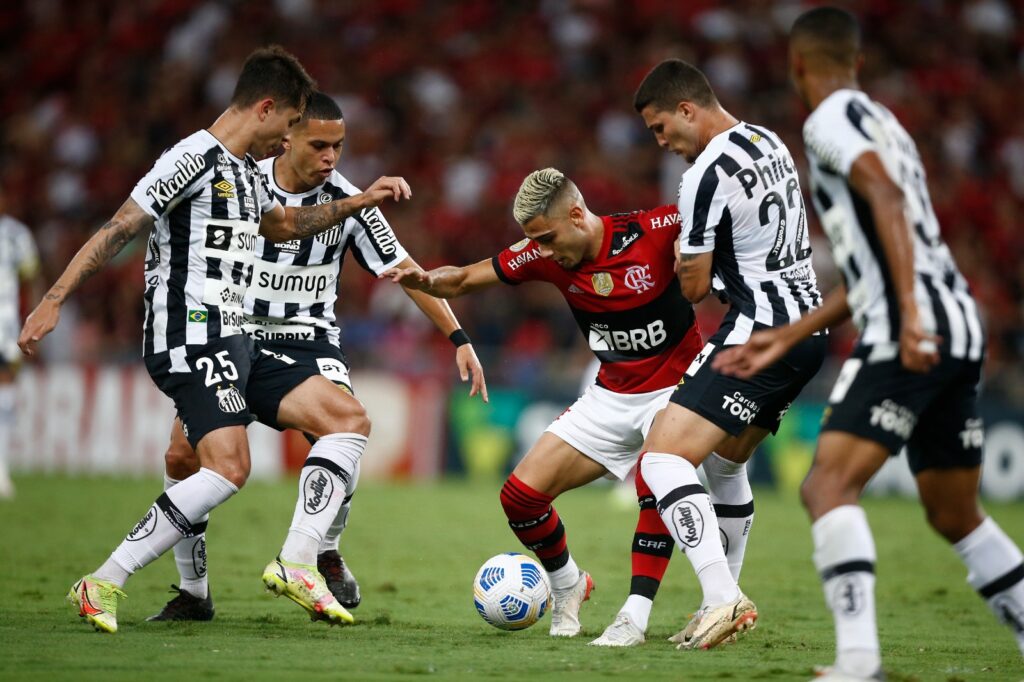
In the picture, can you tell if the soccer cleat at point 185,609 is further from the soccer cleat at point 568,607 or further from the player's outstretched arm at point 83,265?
the soccer cleat at point 568,607

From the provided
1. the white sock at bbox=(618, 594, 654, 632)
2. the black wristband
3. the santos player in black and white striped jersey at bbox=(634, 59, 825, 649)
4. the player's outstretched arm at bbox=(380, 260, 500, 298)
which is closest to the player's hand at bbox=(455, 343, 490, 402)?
the black wristband

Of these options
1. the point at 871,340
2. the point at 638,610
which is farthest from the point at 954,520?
the point at 638,610

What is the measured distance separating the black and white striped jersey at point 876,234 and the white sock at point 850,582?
665 millimetres

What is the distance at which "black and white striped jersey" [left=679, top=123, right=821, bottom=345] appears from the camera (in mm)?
6391

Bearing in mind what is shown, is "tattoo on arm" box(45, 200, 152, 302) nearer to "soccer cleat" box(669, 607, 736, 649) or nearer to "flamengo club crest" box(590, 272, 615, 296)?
"flamengo club crest" box(590, 272, 615, 296)

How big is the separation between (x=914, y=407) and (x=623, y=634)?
2130 mm

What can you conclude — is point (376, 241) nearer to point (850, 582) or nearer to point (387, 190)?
point (387, 190)

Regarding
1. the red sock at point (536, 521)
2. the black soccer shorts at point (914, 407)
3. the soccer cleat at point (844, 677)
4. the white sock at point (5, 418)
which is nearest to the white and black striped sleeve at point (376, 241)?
the red sock at point (536, 521)

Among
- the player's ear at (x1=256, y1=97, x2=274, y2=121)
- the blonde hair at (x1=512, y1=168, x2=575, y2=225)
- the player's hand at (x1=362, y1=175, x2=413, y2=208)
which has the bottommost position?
the blonde hair at (x1=512, y1=168, x2=575, y2=225)

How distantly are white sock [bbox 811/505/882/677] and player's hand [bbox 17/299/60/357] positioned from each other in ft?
11.8

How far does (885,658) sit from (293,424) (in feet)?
11.1

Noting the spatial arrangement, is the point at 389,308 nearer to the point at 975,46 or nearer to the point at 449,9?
the point at 449,9

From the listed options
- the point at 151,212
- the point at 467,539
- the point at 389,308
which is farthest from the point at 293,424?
the point at 389,308

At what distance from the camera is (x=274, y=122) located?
22.7 feet
